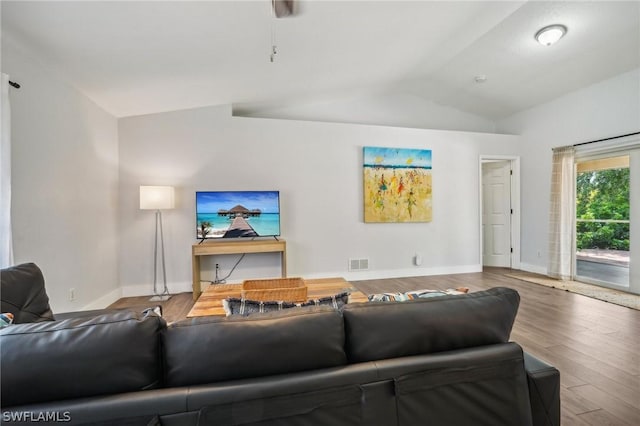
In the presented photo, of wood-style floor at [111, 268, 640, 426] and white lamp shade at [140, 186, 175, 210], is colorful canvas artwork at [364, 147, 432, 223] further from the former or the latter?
white lamp shade at [140, 186, 175, 210]

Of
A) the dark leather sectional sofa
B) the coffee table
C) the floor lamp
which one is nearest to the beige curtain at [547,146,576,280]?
the coffee table

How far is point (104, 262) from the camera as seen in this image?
3316 mm

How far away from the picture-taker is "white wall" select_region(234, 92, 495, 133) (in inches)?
183

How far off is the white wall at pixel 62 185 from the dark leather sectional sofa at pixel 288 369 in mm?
2057

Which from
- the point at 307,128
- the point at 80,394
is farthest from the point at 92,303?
the point at 307,128

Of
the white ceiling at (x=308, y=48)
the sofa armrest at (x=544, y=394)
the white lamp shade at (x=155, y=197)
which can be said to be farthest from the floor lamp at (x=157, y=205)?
the sofa armrest at (x=544, y=394)

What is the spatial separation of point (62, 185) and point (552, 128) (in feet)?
21.9

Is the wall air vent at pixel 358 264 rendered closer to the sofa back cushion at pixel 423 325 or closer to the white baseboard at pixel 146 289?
the white baseboard at pixel 146 289

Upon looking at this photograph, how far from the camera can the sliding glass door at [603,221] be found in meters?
3.79

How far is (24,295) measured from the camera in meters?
1.44

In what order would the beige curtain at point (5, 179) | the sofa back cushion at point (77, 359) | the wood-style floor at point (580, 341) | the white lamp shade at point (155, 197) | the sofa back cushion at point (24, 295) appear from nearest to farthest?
the sofa back cushion at point (77, 359)
the sofa back cushion at point (24, 295)
the wood-style floor at point (580, 341)
the beige curtain at point (5, 179)
the white lamp shade at point (155, 197)

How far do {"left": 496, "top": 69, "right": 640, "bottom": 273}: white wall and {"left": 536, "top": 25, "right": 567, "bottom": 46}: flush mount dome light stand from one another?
1427mm

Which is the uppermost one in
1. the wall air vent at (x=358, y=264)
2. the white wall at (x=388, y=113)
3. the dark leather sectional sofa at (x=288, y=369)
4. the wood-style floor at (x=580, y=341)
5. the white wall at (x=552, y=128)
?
the white wall at (x=388, y=113)

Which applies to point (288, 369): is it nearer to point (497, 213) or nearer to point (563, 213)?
point (563, 213)
